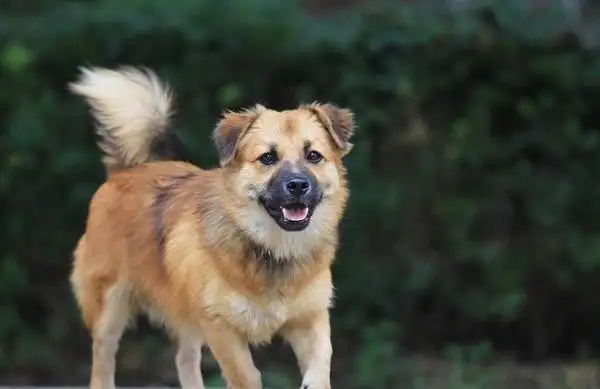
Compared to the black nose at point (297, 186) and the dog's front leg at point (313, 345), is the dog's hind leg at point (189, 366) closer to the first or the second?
the dog's front leg at point (313, 345)

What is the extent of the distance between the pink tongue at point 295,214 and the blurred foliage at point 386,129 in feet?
9.16

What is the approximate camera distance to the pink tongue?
5184mm

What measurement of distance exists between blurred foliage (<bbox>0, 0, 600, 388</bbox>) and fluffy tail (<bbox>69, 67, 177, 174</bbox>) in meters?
1.34

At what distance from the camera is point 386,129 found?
26.3ft

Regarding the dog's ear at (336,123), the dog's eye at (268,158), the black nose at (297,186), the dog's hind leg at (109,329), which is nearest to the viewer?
the black nose at (297,186)

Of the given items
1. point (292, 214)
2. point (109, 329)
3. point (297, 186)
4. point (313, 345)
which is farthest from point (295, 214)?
point (109, 329)

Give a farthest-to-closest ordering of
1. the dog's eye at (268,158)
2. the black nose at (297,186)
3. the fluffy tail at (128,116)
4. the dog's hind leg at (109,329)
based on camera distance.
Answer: the fluffy tail at (128,116)
the dog's hind leg at (109,329)
the dog's eye at (268,158)
the black nose at (297,186)

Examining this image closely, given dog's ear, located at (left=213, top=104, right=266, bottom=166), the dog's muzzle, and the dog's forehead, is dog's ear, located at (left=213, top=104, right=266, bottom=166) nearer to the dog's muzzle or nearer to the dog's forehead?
the dog's forehead

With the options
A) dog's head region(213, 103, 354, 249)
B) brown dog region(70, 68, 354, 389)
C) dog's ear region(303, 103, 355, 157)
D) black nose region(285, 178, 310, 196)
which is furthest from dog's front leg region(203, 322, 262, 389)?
dog's ear region(303, 103, 355, 157)

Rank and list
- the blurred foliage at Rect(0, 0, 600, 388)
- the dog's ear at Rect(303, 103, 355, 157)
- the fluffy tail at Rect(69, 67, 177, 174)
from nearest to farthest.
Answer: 1. the dog's ear at Rect(303, 103, 355, 157)
2. the fluffy tail at Rect(69, 67, 177, 174)
3. the blurred foliage at Rect(0, 0, 600, 388)

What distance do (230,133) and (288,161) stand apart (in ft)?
1.14

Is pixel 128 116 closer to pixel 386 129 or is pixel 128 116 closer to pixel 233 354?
pixel 233 354

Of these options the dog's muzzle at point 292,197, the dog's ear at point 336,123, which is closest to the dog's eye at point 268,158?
the dog's muzzle at point 292,197

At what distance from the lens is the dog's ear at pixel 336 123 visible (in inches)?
215
